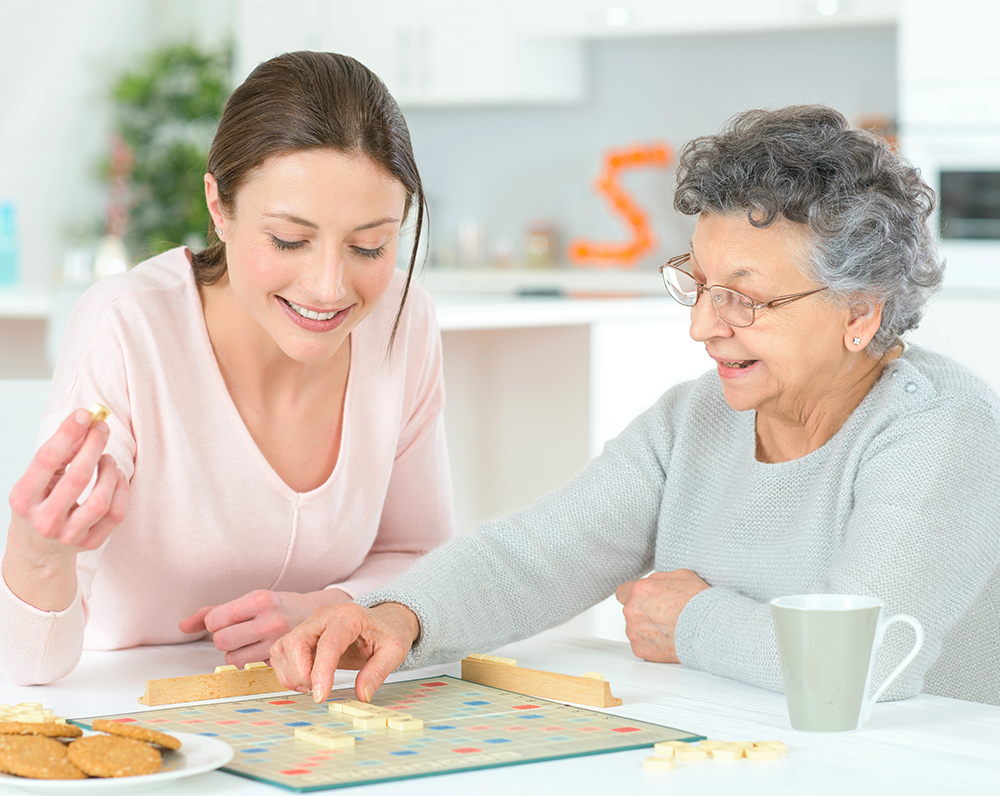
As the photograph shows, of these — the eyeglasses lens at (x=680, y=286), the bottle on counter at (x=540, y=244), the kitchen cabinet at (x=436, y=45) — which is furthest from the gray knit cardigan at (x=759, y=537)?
the bottle on counter at (x=540, y=244)

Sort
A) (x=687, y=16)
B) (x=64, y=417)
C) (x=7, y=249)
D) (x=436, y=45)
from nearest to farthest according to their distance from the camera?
(x=64, y=417)
(x=7, y=249)
(x=687, y=16)
(x=436, y=45)

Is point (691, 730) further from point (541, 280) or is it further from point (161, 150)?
point (161, 150)

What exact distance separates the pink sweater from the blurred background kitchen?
1221mm

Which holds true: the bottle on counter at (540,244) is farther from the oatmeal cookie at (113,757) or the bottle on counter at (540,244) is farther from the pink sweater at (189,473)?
the oatmeal cookie at (113,757)

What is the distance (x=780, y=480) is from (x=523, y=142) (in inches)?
171

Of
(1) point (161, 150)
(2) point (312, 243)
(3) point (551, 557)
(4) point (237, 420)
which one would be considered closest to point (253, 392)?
(4) point (237, 420)

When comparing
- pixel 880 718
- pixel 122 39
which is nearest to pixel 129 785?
pixel 880 718

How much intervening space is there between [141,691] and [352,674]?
20 cm

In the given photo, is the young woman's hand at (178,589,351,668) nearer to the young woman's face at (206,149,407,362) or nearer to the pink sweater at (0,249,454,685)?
the pink sweater at (0,249,454,685)

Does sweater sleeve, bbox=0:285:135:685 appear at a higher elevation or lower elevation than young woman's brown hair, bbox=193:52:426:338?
lower

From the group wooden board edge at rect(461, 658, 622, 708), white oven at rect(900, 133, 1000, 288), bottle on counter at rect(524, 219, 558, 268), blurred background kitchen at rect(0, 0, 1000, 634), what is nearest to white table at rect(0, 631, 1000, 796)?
wooden board edge at rect(461, 658, 622, 708)

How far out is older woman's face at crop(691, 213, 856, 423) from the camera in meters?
1.45

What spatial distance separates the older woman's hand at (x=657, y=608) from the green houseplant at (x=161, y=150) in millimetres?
4743

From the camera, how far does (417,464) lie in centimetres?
179
